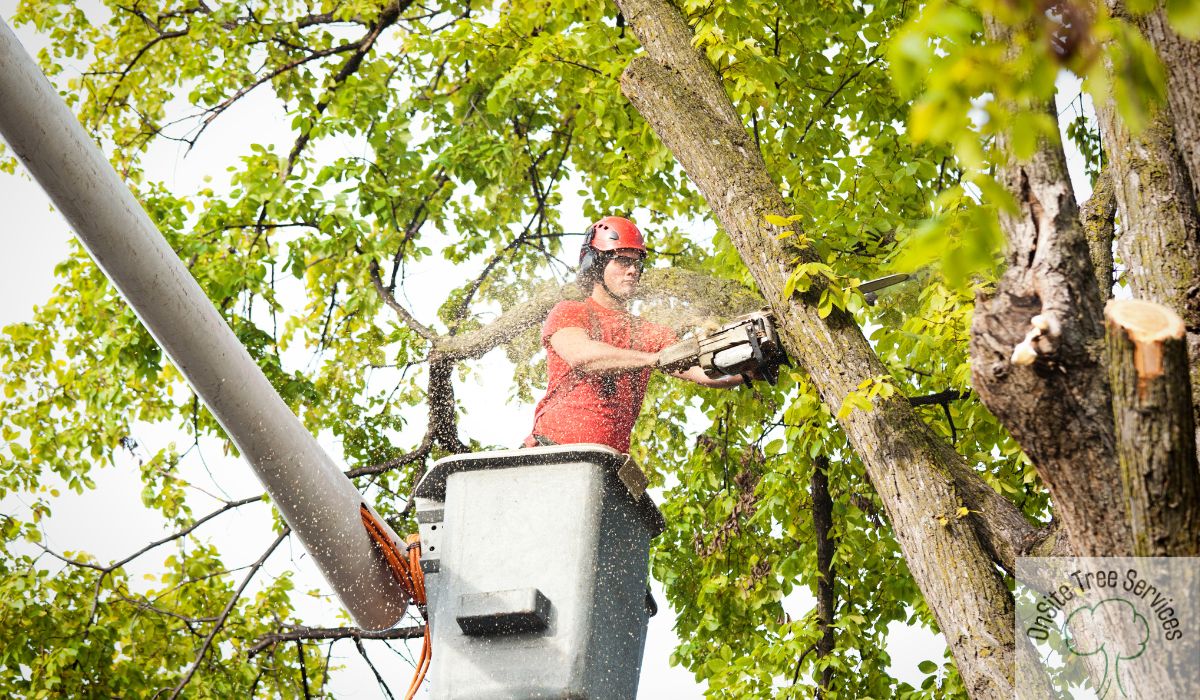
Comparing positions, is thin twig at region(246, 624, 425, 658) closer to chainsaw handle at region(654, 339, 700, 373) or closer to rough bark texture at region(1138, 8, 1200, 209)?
chainsaw handle at region(654, 339, 700, 373)

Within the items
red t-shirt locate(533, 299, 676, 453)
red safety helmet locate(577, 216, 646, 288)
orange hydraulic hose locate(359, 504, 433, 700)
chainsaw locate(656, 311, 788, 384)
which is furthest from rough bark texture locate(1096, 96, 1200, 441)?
orange hydraulic hose locate(359, 504, 433, 700)

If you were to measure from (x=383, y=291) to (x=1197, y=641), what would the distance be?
5733 mm

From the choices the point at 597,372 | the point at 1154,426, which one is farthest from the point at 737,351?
the point at 1154,426

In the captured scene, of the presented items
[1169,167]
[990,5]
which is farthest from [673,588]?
[990,5]

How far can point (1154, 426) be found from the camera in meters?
2.04

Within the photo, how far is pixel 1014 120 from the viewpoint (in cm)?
143

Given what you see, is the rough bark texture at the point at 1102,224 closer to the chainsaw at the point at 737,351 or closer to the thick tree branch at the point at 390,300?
the chainsaw at the point at 737,351

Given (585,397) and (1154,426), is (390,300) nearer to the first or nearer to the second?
(585,397)

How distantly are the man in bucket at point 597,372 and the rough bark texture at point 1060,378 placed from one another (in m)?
2.06

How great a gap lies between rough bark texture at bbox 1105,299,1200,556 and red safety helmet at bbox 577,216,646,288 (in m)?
2.80

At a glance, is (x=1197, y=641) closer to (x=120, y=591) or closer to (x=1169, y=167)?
(x=1169, y=167)

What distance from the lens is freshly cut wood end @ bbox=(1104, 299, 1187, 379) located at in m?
1.99

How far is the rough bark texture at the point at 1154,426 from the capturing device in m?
2.00

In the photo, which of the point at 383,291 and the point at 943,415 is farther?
the point at 383,291
